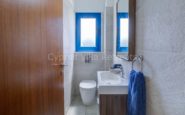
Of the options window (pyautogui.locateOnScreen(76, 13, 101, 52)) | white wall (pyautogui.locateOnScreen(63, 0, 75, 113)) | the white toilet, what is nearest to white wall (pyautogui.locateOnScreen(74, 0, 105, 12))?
window (pyautogui.locateOnScreen(76, 13, 101, 52))

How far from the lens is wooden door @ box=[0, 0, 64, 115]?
91 centimetres

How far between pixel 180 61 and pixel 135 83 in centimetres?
56

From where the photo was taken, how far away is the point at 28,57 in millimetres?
1162

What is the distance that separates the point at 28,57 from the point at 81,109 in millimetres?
2100

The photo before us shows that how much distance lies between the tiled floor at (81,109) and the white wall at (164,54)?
1800 mm

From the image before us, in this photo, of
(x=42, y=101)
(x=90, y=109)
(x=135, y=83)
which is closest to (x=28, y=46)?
(x=42, y=101)

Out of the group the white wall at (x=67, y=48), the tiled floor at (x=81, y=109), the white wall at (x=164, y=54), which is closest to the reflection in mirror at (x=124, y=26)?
the white wall at (x=164, y=54)

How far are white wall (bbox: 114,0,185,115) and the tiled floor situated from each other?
180 centimetres

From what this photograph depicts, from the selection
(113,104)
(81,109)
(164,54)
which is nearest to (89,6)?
(81,109)

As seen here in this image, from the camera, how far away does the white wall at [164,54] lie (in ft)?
2.56

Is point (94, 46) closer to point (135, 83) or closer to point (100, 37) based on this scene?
point (100, 37)

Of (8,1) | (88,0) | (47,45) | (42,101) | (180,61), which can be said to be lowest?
(42,101)

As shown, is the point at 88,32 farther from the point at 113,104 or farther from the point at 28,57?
the point at 28,57

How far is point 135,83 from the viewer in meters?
1.30
